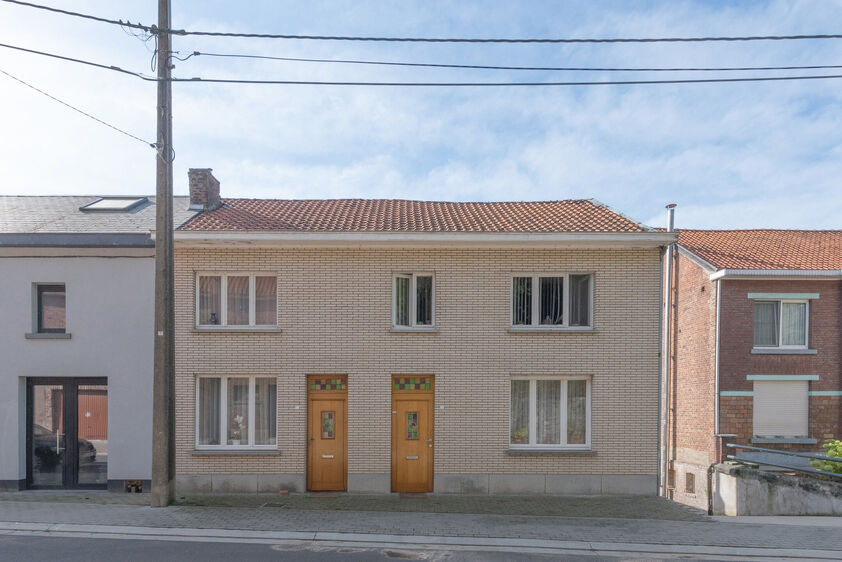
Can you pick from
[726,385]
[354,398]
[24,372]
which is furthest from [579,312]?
[24,372]

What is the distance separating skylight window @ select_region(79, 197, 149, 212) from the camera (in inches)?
519

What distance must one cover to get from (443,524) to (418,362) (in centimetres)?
322

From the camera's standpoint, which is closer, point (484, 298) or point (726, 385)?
point (484, 298)

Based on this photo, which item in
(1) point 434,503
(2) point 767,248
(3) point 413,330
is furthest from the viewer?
(2) point 767,248

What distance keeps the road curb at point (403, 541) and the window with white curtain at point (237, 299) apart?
413 centimetres

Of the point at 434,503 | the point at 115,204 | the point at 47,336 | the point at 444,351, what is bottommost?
the point at 434,503

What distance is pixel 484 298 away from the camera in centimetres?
1148

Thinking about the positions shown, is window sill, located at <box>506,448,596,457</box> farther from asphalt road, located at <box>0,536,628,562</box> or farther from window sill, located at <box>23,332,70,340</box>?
window sill, located at <box>23,332,70,340</box>

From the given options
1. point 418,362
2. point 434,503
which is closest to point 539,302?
point 418,362

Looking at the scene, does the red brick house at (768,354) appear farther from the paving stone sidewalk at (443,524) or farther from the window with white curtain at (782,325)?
the paving stone sidewalk at (443,524)

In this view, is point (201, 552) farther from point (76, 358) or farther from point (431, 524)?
point (76, 358)

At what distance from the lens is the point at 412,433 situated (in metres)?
11.5

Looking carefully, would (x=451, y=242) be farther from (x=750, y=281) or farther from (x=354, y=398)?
(x=750, y=281)

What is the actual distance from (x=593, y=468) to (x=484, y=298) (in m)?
3.96
